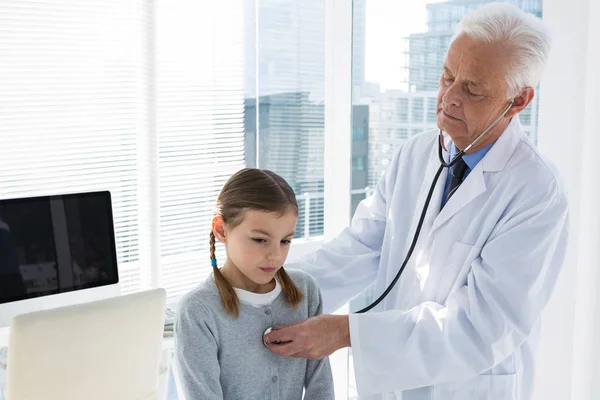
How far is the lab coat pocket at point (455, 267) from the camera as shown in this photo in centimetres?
167

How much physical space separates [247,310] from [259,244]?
13 centimetres

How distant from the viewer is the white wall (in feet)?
6.83

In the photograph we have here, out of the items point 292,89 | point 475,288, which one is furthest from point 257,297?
point 292,89

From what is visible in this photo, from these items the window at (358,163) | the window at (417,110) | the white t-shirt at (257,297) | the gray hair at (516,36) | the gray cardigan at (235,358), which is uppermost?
the gray hair at (516,36)

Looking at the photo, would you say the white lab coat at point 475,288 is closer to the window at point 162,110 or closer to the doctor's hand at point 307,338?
the doctor's hand at point 307,338

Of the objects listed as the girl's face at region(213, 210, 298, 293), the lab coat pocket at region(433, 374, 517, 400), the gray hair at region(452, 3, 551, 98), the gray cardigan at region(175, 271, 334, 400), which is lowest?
the lab coat pocket at region(433, 374, 517, 400)

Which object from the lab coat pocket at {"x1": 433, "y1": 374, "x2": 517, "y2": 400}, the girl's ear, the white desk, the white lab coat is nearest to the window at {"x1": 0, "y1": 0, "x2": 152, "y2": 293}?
the white desk

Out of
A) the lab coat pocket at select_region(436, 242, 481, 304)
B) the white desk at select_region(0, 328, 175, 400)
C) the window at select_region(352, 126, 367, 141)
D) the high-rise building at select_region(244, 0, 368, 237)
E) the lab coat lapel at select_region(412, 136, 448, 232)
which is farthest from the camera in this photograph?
the high-rise building at select_region(244, 0, 368, 237)

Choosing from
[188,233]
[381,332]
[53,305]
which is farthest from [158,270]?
[381,332]

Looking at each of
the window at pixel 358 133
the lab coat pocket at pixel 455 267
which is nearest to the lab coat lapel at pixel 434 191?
the lab coat pocket at pixel 455 267

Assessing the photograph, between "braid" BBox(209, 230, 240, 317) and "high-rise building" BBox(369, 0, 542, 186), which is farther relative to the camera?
"high-rise building" BBox(369, 0, 542, 186)

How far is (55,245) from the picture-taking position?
236 cm

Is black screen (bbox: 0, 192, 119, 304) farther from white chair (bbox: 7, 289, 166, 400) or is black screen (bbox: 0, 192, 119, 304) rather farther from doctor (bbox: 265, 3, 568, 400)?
doctor (bbox: 265, 3, 568, 400)

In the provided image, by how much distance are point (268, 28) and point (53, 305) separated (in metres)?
1.71
